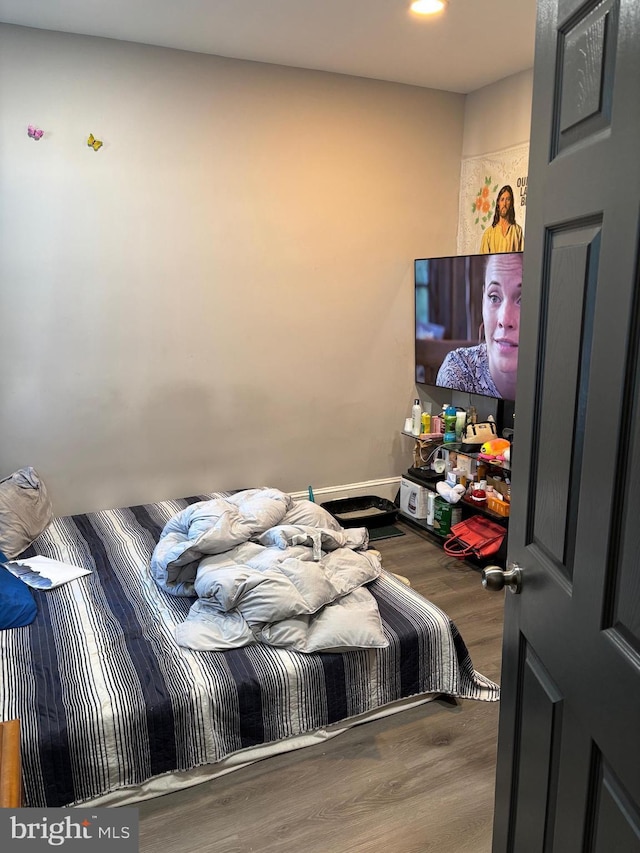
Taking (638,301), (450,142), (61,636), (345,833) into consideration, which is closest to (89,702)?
(61,636)

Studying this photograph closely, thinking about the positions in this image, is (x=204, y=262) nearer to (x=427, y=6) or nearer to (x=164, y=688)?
(x=427, y=6)

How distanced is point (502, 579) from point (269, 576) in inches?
46.5

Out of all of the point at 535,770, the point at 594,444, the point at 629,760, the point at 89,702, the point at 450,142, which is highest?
the point at 450,142

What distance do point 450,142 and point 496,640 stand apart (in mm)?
2927

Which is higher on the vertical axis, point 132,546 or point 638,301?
point 638,301

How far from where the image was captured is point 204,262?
11.8ft

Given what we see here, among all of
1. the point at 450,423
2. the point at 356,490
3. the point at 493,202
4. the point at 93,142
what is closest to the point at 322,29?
the point at 93,142

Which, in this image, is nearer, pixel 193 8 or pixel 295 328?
pixel 193 8

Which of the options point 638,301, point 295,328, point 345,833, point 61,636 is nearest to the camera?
point 638,301

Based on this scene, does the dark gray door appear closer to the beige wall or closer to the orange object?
the orange object

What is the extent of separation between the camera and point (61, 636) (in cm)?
231

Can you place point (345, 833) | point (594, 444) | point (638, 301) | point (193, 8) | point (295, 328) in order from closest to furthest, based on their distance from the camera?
point (638, 301) < point (594, 444) < point (345, 833) < point (193, 8) < point (295, 328)

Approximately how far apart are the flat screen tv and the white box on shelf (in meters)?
0.64

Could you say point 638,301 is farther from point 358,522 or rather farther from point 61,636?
point 358,522
